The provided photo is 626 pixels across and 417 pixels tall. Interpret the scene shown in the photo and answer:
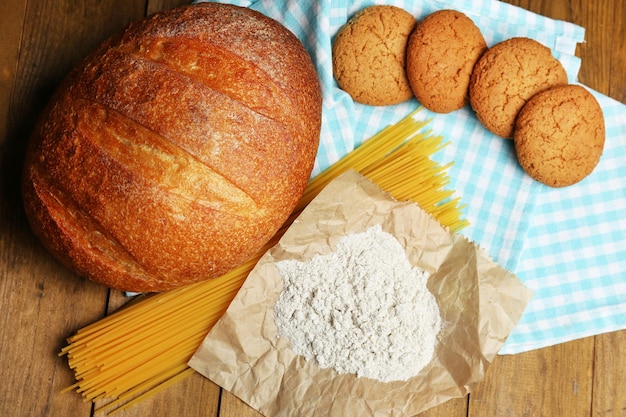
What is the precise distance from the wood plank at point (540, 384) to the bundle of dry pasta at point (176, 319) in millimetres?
312

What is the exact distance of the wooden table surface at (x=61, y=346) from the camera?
1263 millimetres

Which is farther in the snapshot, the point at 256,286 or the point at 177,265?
the point at 256,286

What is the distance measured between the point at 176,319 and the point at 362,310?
0.36m

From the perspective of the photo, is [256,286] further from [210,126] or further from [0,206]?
[0,206]

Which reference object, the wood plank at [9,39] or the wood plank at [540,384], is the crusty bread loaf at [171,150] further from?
the wood plank at [540,384]

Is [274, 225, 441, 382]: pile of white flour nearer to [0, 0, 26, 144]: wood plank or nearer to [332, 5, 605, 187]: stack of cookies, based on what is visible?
[332, 5, 605, 187]: stack of cookies

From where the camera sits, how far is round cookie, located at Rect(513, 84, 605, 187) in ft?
3.82

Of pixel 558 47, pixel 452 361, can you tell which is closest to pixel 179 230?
pixel 452 361

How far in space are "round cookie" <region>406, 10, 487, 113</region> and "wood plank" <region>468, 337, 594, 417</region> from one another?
21.5 inches

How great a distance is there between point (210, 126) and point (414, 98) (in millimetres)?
485

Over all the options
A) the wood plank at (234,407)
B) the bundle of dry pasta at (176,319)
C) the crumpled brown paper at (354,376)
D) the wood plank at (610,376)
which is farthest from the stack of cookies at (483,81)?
the wood plank at (234,407)

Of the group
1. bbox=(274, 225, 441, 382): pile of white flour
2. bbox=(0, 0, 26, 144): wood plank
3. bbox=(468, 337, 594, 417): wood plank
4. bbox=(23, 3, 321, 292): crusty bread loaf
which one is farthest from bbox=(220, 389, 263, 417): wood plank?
bbox=(0, 0, 26, 144): wood plank

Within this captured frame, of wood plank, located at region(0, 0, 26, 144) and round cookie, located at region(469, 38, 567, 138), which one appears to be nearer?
round cookie, located at region(469, 38, 567, 138)

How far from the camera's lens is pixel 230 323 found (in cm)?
121
